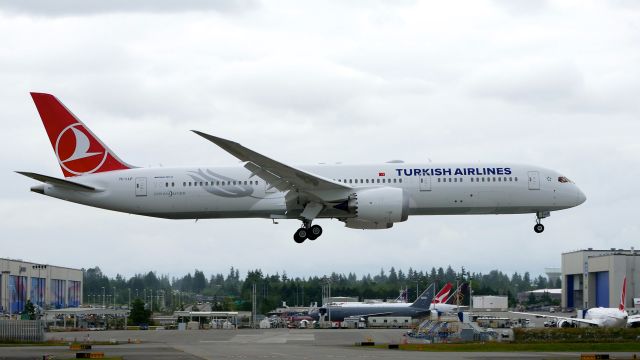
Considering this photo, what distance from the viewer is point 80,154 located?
6456 centimetres

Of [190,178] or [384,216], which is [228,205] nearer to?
[190,178]

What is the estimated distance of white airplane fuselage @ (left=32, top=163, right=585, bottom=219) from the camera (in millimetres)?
60031

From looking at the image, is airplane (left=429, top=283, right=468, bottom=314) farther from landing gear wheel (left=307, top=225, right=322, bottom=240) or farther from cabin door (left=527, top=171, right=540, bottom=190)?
landing gear wheel (left=307, top=225, right=322, bottom=240)

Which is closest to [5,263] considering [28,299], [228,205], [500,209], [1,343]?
[28,299]

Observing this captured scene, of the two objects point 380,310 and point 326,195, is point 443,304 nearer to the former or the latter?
point 380,310

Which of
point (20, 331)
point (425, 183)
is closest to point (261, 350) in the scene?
point (425, 183)

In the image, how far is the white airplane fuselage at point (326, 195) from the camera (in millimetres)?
60031

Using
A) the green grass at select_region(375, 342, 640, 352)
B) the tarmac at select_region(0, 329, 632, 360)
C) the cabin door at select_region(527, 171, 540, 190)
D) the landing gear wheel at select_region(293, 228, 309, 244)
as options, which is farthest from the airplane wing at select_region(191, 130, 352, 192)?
the cabin door at select_region(527, 171, 540, 190)

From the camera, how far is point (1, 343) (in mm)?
64688

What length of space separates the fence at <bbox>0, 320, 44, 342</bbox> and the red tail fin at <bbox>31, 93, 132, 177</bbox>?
10919 mm

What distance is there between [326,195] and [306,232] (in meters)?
2.89

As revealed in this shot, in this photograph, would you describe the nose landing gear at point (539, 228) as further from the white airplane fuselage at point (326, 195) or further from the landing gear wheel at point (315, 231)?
the landing gear wheel at point (315, 231)

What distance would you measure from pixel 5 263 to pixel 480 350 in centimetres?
9121

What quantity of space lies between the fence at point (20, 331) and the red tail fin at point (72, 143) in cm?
1092
